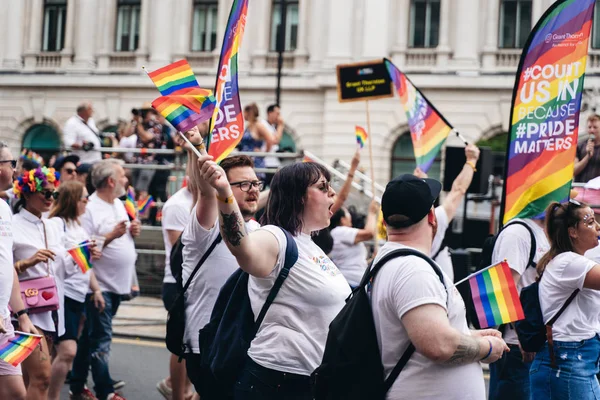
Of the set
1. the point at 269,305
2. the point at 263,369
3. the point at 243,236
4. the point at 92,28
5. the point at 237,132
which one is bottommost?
the point at 263,369

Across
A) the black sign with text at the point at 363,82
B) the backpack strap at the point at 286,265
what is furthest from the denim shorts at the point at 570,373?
the black sign with text at the point at 363,82

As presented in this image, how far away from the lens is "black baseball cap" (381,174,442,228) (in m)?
3.64

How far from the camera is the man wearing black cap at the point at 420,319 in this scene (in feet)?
11.3

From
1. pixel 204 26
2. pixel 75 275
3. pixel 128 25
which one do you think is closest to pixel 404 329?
pixel 75 275

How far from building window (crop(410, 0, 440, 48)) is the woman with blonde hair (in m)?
23.2

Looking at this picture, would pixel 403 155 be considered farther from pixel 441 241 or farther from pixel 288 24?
pixel 441 241

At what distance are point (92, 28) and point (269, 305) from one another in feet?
99.1

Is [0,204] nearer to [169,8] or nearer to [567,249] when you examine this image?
[567,249]

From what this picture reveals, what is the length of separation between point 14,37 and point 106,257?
90.6 ft

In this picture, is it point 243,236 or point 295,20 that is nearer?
point 243,236

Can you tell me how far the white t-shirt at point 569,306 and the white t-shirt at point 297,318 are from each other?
1.57 meters

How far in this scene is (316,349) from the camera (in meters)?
4.35

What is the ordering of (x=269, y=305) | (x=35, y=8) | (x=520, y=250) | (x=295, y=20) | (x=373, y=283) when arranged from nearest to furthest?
(x=373, y=283), (x=269, y=305), (x=520, y=250), (x=295, y=20), (x=35, y=8)

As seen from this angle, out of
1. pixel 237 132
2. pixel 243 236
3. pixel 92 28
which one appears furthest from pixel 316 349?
pixel 92 28
